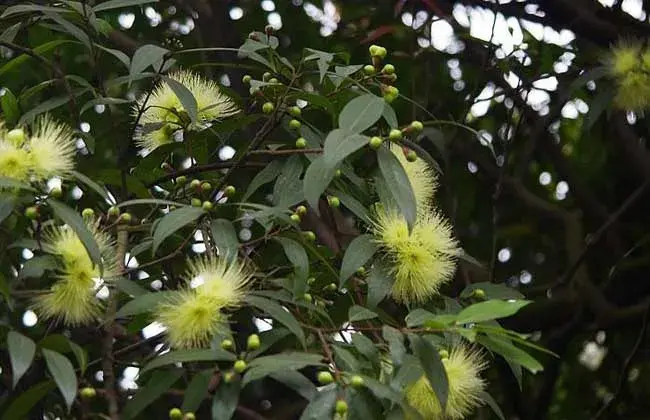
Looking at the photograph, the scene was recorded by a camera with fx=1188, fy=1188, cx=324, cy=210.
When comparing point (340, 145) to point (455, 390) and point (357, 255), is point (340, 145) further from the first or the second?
point (455, 390)

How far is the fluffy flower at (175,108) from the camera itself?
143 centimetres

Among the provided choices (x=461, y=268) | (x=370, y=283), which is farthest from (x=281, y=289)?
(x=461, y=268)

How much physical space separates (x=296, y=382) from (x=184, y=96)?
0.38m

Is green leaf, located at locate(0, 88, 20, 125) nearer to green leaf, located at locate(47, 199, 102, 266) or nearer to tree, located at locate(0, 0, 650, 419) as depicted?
tree, located at locate(0, 0, 650, 419)

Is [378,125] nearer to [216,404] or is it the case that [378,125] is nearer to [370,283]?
[370,283]

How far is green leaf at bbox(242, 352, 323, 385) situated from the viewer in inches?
42.0

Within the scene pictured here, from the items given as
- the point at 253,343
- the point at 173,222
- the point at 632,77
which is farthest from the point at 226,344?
the point at 632,77

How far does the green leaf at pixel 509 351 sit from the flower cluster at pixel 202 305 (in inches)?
9.9

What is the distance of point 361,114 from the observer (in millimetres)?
1202

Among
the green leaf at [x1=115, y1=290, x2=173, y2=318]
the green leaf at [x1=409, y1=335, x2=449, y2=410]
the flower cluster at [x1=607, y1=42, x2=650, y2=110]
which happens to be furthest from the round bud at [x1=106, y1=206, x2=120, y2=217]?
the flower cluster at [x1=607, y1=42, x2=650, y2=110]

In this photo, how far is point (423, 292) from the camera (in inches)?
49.9

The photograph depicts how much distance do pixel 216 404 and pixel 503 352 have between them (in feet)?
0.95

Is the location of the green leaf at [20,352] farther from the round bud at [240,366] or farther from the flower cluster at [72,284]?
the round bud at [240,366]

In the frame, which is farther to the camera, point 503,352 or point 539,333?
point 539,333
